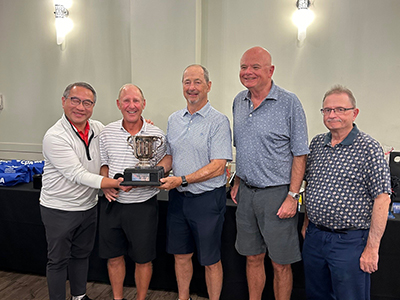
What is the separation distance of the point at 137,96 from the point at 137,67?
1.36m

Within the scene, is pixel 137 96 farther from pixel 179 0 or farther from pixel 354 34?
pixel 354 34

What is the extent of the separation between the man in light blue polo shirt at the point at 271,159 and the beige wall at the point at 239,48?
141cm

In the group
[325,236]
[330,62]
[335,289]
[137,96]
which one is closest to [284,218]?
[325,236]

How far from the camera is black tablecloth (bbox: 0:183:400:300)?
2.09m

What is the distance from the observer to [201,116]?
6.54 feet

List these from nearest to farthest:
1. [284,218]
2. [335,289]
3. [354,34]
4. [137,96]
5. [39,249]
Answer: [335,289]
[284,218]
[137,96]
[39,249]
[354,34]

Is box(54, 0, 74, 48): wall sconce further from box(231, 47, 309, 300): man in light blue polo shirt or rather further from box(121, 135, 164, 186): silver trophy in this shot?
box(231, 47, 309, 300): man in light blue polo shirt

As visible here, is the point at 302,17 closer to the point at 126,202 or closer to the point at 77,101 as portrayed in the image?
the point at 77,101

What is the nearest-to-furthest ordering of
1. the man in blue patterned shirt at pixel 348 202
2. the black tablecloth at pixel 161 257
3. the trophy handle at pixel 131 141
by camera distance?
1. the man in blue patterned shirt at pixel 348 202
2. the trophy handle at pixel 131 141
3. the black tablecloth at pixel 161 257

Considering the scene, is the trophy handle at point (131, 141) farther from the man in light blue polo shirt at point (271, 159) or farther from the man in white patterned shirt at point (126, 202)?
the man in light blue polo shirt at point (271, 159)

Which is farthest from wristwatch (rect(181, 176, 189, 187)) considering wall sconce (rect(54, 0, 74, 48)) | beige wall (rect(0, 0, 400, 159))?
wall sconce (rect(54, 0, 74, 48))

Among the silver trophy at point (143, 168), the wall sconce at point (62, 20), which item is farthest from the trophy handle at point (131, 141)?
the wall sconce at point (62, 20)

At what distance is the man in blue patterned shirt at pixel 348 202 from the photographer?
1469mm

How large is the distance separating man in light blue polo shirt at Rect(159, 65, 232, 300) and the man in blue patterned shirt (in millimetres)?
607
